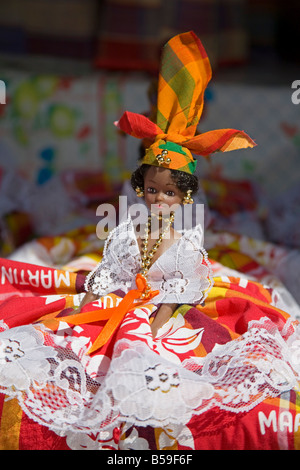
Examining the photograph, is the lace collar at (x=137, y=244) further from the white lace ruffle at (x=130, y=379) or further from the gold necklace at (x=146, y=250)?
the white lace ruffle at (x=130, y=379)

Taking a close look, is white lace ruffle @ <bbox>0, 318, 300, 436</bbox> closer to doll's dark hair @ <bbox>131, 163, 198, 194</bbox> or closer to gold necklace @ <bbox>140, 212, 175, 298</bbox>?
gold necklace @ <bbox>140, 212, 175, 298</bbox>

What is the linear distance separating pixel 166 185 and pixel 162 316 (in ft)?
1.03

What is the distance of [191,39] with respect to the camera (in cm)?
122

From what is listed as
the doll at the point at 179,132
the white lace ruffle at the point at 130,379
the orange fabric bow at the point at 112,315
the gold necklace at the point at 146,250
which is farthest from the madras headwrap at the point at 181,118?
the white lace ruffle at the point at 130,379

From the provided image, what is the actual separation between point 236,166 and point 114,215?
1108mm

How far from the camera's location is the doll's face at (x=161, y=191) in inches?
48.9

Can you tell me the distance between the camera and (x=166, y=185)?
1250mm

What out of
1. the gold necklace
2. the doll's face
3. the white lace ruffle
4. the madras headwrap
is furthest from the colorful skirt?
the madras headwrap

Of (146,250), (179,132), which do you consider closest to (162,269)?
(146,250)

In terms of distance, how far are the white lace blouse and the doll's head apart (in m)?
0.10

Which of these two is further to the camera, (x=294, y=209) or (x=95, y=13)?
(x=95, y=13)

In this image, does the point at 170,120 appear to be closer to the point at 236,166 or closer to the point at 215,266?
the point at 215,266

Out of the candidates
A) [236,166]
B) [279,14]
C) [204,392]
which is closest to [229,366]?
[204,392]

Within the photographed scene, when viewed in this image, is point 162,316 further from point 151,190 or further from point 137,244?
point 151,190
